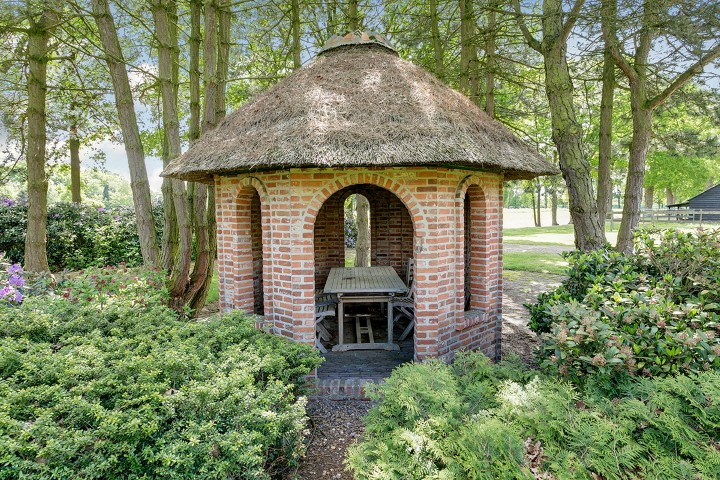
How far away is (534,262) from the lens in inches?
645

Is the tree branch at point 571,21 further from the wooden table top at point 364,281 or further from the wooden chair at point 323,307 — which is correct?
the wooden chair at point 323,307

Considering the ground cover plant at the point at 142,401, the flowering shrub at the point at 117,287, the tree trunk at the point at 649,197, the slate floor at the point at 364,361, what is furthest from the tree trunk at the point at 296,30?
the tree trunk at the point at 649,197

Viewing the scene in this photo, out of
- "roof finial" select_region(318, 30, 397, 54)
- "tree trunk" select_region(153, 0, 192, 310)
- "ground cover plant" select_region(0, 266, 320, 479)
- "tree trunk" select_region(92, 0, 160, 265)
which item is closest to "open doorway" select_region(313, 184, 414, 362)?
"ground cover plant" select_region(0, 266, 320, 479)

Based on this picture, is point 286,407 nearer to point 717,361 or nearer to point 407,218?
point 717,361

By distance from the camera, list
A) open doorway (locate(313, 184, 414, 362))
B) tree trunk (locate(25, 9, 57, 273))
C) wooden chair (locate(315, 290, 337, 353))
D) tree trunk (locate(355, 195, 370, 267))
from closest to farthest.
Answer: open doorway (locate(313, 184, 414, 362)) < wooden chair (locate(315, 290, 337, 353)) < tree trunk (locate(25, 9, 57, 273)) < tree trunk (locate(355, 195, 370, 267))

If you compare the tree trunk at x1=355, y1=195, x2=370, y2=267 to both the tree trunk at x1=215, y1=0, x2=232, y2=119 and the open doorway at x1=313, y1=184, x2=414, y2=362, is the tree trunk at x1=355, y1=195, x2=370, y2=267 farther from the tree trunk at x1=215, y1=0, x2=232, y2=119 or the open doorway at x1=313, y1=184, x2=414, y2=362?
the tree trunk at x1=215, y1=0, x2=232, y2=119

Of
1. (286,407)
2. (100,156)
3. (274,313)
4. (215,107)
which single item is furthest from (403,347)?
(100,156)

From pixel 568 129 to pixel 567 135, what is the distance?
0.10 meters

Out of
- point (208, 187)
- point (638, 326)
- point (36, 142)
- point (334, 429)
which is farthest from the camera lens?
point (36, 142)

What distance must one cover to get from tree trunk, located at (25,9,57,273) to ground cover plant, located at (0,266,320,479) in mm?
6305

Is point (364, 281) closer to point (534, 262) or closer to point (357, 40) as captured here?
point (357, 40)

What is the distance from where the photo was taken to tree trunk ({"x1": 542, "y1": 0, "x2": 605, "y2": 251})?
286 inches

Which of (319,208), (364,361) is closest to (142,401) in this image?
(319,208)

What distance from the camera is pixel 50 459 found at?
251 cm
